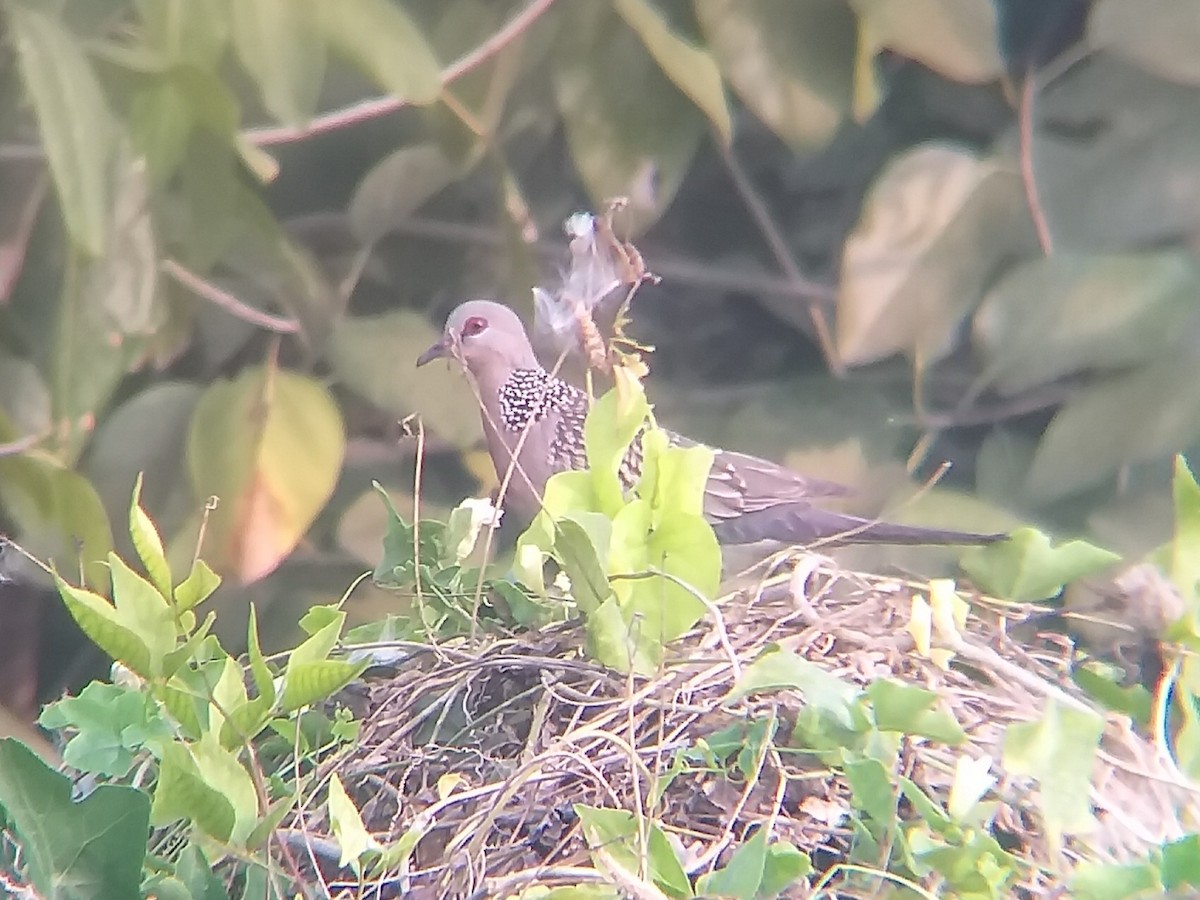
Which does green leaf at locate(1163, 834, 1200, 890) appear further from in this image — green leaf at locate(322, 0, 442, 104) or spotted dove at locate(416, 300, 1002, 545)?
green leaf at locate(322, 0, 442, 104)

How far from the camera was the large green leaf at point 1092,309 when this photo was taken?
77 cm

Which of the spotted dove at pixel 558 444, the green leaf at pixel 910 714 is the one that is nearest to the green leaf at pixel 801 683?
the green leaf at pixel 910 714

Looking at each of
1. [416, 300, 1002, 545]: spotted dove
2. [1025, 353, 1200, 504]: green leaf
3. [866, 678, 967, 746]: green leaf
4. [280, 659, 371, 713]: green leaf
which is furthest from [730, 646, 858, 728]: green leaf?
[1025, 353, 1200, 504]: green leaf

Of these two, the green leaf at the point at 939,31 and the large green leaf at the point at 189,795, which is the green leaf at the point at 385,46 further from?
the large green leaf at the point at 189,795

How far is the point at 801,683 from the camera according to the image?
302 mm

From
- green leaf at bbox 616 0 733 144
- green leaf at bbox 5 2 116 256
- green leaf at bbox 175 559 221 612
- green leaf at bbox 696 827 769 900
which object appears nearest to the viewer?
green leaf at bbox 696 827 769 900

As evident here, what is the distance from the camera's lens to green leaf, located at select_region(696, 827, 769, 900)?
0.27m

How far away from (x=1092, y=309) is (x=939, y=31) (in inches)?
7.9

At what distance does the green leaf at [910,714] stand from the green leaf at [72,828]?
196mm

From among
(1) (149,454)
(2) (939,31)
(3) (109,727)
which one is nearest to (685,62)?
(2) (939,31)

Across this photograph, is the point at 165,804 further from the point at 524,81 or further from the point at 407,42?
the point at 524,81

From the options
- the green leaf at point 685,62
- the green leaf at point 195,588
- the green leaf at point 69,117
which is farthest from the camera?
the green leaf at point 685,62

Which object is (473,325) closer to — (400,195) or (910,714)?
(400,195)

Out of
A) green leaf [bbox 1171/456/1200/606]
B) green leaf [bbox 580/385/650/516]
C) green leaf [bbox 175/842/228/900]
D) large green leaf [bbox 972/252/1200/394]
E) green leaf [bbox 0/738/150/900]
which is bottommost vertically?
large green leaf [bbox 972/252/1200/394]
